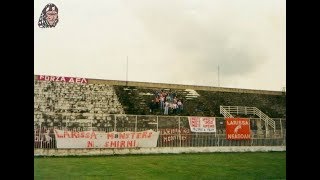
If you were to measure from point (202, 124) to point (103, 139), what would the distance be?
20.5 feet

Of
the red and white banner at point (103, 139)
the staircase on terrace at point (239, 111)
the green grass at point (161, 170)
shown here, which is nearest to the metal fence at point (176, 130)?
the red and white banner at point (103, 139)

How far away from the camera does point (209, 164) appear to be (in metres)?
15.0

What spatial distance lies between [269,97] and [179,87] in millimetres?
8358

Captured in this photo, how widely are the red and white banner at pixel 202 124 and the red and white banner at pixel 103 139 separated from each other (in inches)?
120

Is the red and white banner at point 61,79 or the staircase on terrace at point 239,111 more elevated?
the red and white banner at point 61,79

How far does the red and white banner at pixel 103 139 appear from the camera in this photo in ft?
59.5

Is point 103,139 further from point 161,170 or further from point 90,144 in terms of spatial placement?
point 161,170

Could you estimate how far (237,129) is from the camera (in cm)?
2267

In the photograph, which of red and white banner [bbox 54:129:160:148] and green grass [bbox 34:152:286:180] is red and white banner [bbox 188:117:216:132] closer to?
red and white banner [bbox 54:129:160:148]

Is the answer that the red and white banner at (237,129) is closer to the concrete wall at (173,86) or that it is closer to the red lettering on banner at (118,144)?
the red lettering on banner at (118,144)

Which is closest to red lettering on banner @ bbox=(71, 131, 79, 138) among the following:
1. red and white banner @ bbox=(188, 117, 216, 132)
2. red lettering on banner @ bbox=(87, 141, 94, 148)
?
red lettering on banner @ bbox=(87, 141, 94, 148)
